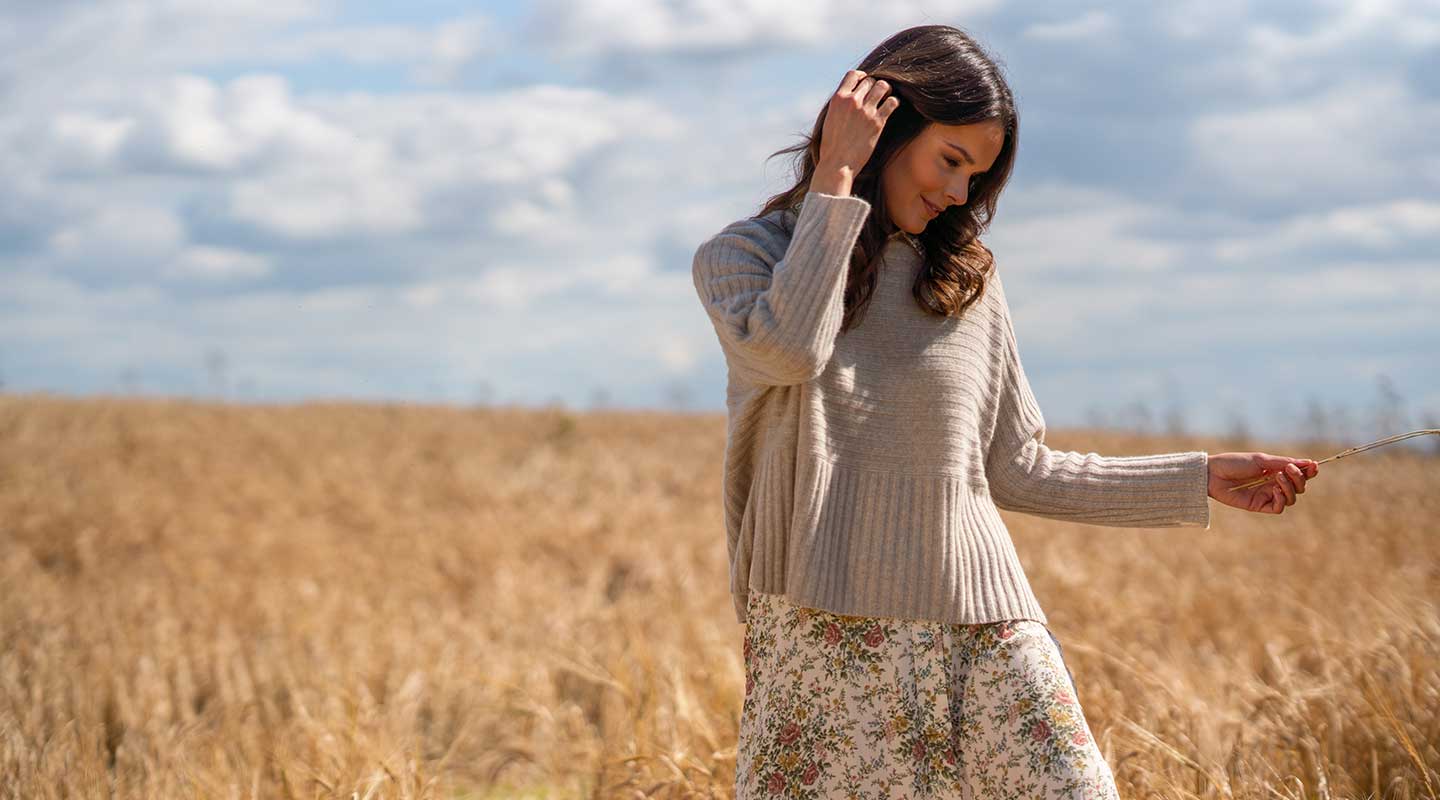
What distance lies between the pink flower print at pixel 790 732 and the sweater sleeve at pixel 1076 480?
0.57 meters

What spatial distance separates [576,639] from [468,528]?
3.67 meters

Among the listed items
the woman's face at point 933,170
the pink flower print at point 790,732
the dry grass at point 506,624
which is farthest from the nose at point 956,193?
the dry grass at point 506,624

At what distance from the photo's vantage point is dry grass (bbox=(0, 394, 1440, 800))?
10.5 feet

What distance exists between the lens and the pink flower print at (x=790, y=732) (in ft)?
6.32

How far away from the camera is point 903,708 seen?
1.89 m

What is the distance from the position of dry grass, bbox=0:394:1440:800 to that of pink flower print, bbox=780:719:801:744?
1.08 meters

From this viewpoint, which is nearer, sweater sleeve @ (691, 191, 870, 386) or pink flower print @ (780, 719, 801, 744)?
sweater sleeve @ (691, 191, 870, 386)

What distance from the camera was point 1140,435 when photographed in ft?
48.0

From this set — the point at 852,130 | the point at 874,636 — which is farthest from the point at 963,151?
the point at 874,636

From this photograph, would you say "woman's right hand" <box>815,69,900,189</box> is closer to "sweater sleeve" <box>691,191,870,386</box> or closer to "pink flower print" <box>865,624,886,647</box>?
"sweater sleeve" <box>691,191,870,386</box>

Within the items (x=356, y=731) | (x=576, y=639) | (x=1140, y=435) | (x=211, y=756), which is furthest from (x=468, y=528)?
(x=1140, y=435)

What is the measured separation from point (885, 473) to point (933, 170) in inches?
19.8

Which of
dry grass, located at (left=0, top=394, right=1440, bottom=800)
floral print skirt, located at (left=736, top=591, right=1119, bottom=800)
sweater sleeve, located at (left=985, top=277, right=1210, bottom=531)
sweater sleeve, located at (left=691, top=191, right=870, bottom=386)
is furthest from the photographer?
dry grass, located at (left=0, top=394, right=1440, bottom=800)

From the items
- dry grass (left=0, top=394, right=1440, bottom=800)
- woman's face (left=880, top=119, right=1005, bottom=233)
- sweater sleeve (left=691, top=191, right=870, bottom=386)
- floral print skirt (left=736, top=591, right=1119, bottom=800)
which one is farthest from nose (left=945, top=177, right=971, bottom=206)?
dry grass (left=0, top=394, right=1440, bottom=800)
